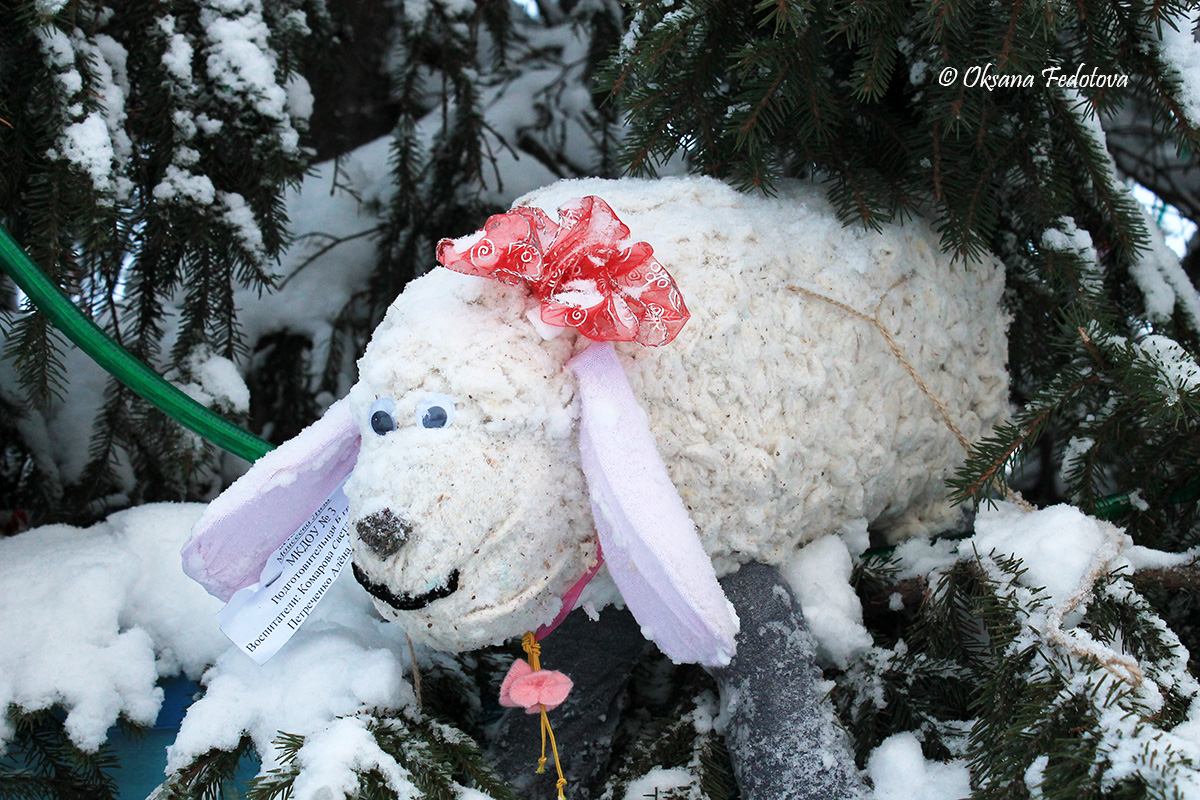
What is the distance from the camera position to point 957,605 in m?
0.95

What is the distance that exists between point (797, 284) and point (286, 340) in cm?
97

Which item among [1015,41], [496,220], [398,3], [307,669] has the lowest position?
[307,669]

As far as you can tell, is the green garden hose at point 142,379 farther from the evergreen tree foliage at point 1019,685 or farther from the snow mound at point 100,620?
the evergreen tree foliage at point 1019,685

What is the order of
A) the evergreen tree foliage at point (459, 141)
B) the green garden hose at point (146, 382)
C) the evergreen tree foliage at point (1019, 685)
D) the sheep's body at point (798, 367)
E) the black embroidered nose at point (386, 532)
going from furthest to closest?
the evergreen tree foliage at point (459, 141) → the green garden hose at point (146, 382) → the sheep's body at point (798, 367) → the black embroidered nose at point (386, 532) → the evergreen tree foliage at point (1019, 685)

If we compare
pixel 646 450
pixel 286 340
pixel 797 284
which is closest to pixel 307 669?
pixel 646 450

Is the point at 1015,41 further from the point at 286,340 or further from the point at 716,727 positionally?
the point at 286,340

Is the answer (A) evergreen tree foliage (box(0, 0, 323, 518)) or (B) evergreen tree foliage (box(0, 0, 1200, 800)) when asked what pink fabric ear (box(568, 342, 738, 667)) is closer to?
(B) evergreen tree foliage (box(0, 0, 1200, 800))

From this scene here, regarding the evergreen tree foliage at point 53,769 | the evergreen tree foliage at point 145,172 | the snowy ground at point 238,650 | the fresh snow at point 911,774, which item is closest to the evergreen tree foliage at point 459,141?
the evergreen tree foliage at point 145,172

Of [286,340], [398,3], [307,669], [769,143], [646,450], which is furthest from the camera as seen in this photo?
[398,3]

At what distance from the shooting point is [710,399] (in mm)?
901

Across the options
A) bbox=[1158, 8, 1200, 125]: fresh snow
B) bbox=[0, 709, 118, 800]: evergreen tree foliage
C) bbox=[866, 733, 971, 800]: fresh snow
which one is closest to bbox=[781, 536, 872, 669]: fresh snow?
bbox=[866, 733, 971, 800]: fresh snow

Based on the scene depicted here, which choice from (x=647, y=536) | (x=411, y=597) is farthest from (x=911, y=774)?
(x=411, y=597)

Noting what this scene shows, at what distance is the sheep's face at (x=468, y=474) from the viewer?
0.79m

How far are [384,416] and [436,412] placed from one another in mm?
54
